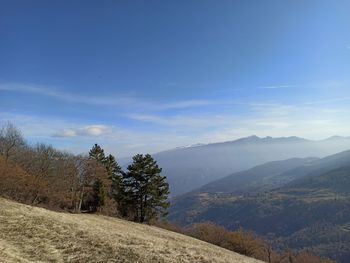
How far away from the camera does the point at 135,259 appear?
2159cm

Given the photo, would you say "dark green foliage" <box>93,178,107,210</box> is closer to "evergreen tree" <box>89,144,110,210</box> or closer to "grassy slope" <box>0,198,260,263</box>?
"evergreen tree" <box>89,144,110,210</box>

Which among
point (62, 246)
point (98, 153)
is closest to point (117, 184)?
point (98, 153)

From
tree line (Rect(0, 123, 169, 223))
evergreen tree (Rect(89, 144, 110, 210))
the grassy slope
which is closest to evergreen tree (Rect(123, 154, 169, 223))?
tree line (Rect(0, 123, 169, 223))

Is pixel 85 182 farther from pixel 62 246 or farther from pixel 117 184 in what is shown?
pixel 62 246

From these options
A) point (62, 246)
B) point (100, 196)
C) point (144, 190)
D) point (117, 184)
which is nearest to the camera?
point (62, 246)

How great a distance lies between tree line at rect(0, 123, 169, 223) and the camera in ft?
202

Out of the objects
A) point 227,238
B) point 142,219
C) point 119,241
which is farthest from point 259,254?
point 119,241

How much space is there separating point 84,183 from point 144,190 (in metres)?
12.1

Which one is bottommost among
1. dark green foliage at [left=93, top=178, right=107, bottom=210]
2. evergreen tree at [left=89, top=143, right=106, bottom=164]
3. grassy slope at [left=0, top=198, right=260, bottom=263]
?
grassy slope at [left=0, top=198, right=260, bottom=263]

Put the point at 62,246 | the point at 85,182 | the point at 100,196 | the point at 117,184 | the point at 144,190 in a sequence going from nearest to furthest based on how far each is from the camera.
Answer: the point at 62,246
the point at 100,196
the point at 85,182
the point at 144,190
the point at 117,184

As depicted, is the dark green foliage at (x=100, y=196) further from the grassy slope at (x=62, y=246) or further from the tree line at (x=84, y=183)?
the grassy slope at (x=62, y=246)

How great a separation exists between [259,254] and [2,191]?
7133cm

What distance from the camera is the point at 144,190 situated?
7481 centimetres

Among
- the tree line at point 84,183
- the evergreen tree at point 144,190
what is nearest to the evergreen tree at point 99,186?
the tree line at point 84,183
